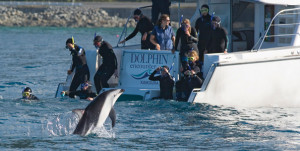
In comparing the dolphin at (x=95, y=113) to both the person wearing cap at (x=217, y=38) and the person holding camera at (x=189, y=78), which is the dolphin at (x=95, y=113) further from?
the person wearing cap at (x=217, y=38)

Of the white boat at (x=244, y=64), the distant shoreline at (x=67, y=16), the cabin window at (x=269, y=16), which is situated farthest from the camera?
the distant shoreline at (x=67, y=16)

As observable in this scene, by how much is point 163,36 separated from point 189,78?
1653 mm

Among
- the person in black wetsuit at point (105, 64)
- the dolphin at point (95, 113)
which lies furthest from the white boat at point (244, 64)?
the dolphin at point (95, 113)

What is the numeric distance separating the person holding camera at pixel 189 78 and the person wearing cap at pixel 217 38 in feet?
1.96

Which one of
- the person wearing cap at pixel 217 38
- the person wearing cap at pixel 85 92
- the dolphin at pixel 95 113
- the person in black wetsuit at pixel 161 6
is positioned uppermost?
the person in black wetsuit at pixel 161 6

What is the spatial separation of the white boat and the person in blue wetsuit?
0.27 metres

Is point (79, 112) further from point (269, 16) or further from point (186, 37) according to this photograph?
point (269, 16)

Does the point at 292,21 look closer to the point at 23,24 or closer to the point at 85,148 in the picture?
the point at 85,148

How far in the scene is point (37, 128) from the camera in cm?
1316

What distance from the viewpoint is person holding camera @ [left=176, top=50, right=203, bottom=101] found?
14719 mm

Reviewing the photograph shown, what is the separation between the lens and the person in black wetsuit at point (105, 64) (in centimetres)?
1606

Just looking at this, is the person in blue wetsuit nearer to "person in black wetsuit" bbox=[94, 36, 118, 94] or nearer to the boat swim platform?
"person in black wetsuit" bbox=[94, 36, 118, 94]

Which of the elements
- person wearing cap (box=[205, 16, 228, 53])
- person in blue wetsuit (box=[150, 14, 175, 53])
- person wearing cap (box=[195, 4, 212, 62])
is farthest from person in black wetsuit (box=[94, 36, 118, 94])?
person wearing cap (box=[205, 16, 228, 53])

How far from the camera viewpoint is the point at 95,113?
11.9m
